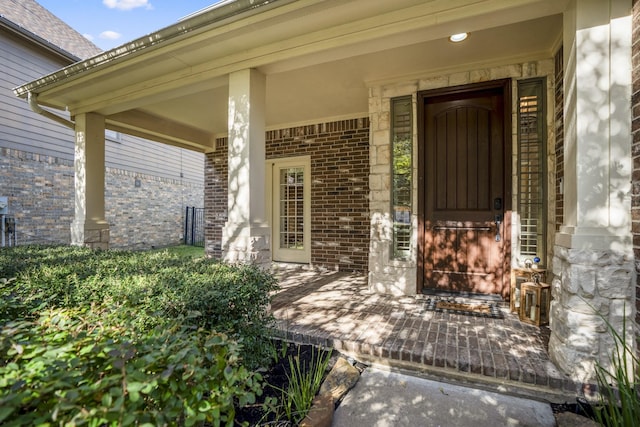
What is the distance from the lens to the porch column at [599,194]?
182 centimetres

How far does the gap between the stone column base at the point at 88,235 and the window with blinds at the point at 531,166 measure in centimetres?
510

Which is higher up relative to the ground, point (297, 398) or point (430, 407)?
point (297, 398)

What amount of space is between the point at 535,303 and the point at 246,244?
255 cm

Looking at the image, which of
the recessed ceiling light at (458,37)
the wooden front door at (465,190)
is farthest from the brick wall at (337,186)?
the recessed ceiling light at (458,37)

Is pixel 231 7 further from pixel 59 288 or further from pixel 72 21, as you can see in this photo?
pixel 72 21

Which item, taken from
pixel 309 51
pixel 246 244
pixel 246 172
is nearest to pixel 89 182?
pixel 246 172

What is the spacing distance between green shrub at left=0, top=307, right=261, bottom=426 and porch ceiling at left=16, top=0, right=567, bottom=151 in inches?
92.5

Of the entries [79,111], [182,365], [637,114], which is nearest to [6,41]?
[79,111]

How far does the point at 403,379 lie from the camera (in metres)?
2.03

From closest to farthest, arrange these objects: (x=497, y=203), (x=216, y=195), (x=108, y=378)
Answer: (x=108, y=378), (x=497, y=203), (x=216, y=195)

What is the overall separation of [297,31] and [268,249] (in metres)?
1.91

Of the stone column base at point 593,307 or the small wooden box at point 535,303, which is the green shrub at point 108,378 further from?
the small wooden box at point 535,303

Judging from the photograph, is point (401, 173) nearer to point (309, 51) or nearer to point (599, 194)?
point (309, 51)

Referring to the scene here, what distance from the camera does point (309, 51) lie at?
2586 mm
